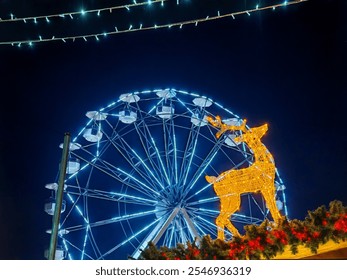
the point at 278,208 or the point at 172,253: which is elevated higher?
the point at 278,208

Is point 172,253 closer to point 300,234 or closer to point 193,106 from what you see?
point 300,234

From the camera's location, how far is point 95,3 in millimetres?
7461

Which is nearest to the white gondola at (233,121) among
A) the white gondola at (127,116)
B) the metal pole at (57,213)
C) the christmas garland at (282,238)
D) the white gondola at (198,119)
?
the white gondola at (198,119)

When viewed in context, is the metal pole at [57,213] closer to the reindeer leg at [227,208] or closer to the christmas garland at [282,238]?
the christmas garland at [282,238]

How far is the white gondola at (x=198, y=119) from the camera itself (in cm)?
1147

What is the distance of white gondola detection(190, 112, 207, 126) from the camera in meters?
11.5

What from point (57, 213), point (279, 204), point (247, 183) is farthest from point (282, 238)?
point (279, 204)

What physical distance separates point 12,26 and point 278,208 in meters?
6.54

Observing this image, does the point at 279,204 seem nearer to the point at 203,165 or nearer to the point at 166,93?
the point at 203,165

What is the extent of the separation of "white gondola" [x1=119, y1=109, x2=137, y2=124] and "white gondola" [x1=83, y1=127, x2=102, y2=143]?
2.00ft

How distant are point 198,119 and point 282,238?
777 cm

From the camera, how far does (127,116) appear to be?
1146cm

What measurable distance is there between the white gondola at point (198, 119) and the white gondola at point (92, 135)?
2.17 m
